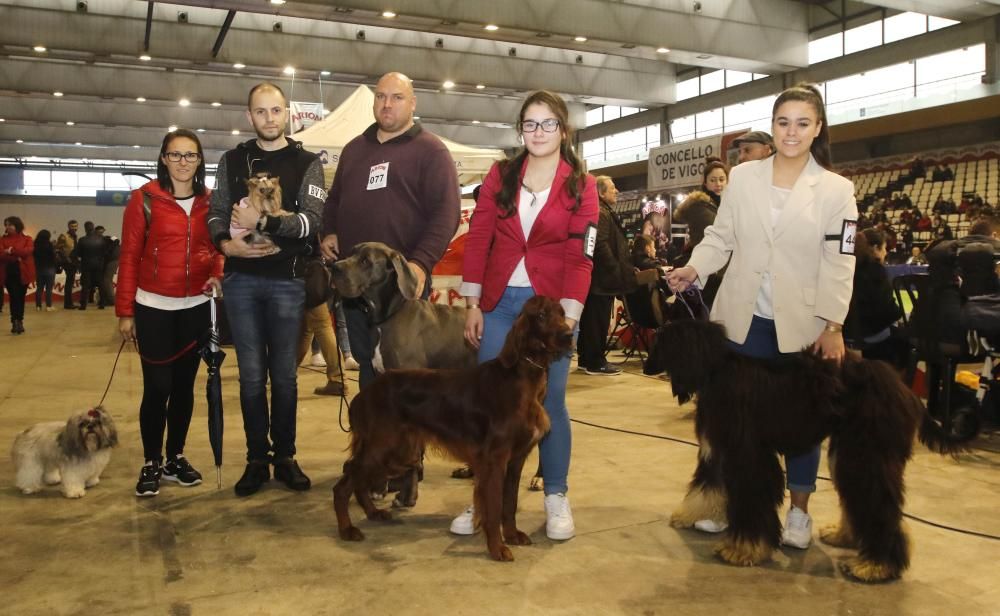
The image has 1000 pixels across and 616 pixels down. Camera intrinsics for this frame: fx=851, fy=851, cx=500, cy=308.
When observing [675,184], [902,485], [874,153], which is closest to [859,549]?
[902,485]

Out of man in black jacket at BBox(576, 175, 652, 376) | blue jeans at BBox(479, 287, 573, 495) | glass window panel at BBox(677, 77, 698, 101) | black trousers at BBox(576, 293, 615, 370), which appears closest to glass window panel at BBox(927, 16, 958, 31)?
glass window panel at BBox(677, 77, 698, 101)

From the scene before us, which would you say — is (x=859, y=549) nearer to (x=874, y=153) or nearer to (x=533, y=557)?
(x=533, y=557)

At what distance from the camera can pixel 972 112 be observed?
57.3 ft

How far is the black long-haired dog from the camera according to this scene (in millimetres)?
2838

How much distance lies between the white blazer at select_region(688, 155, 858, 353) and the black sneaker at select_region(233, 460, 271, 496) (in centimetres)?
228

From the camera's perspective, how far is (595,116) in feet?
101

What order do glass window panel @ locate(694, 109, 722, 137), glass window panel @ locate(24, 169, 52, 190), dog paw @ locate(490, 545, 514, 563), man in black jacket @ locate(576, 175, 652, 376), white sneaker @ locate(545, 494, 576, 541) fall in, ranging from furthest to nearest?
glass window panel @ locate(24, 169, 52, 190) → glass window panel @ locate(694, 109, 722, 137) → man in black jacket @ locate(576, 175, 652, 376) → white sneaker @ locate(545, 494, 576, 541) → dog paw @ locate(490, 545, 514, 563)

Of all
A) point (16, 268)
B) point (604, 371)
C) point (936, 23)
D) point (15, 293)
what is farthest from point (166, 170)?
point (936, 23)

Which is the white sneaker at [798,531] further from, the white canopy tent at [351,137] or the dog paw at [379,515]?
the white canopy tent at [351,137]

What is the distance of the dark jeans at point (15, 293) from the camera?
1227cm

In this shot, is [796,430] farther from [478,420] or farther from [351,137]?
[351,137]

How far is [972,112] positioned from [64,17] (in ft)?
59.6

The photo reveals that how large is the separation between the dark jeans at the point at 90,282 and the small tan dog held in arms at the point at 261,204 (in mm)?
15304

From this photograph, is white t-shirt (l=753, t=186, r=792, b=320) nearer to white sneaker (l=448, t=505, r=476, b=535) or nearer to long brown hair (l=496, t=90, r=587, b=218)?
long brown hair (l=496, t=90, r=587, b=218)
